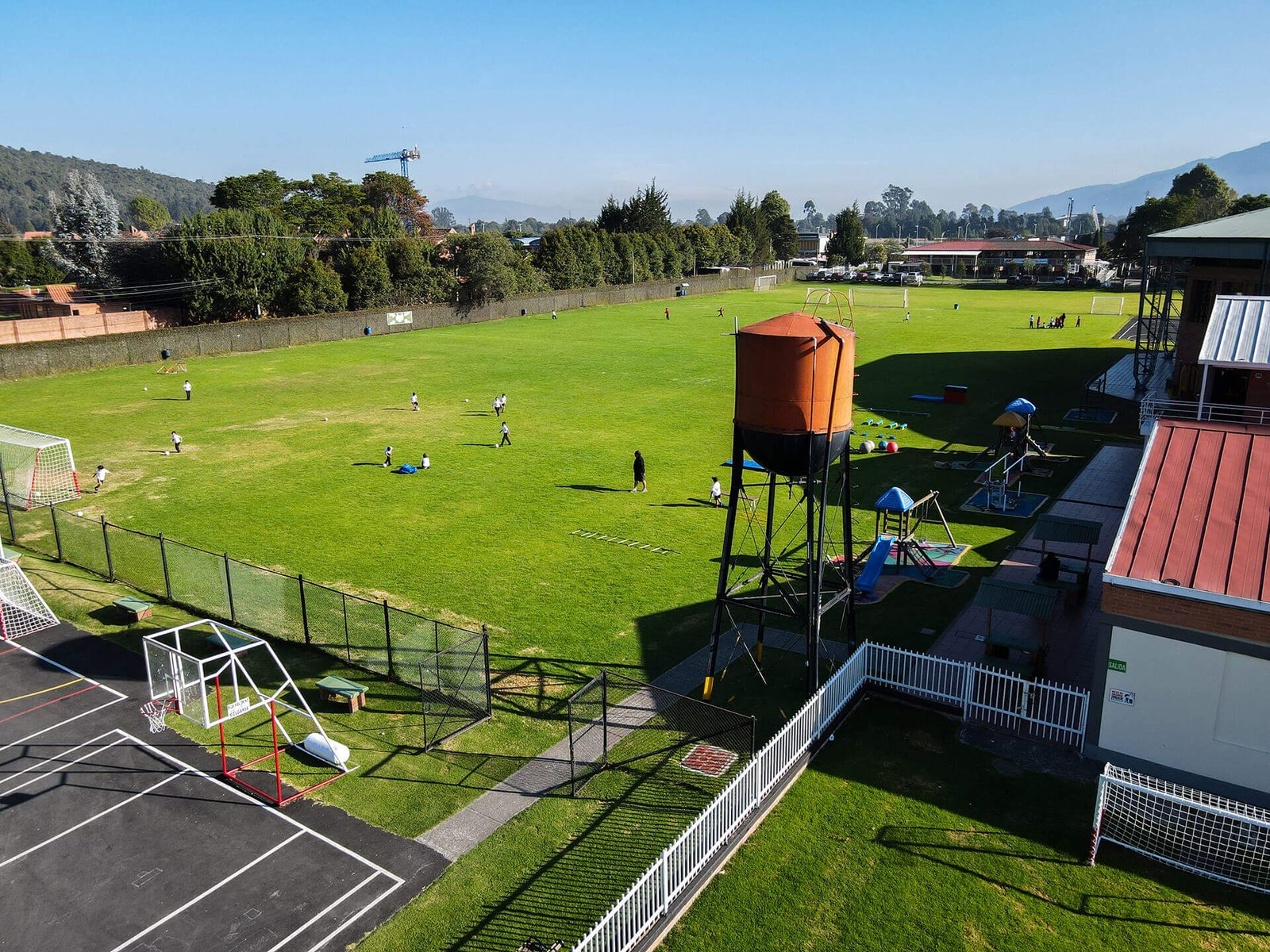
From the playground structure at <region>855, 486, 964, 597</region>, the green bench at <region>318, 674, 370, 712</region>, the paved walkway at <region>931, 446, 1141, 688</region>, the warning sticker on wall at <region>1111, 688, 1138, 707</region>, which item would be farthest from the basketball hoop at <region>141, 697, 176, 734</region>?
the warning sticker on wall at <region>1111, 688, 1138, 707</region>

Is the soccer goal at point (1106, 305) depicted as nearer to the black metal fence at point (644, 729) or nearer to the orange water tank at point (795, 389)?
the orange water tank at point (795, 389)

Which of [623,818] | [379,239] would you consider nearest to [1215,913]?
[623,818]

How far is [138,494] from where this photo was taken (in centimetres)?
3397

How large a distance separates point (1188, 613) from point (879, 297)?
109561 mm

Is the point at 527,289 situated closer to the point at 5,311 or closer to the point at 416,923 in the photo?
the point at 5,311

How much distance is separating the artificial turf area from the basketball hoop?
11592 millimetres

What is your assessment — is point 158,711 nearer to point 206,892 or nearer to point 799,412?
point 206,892

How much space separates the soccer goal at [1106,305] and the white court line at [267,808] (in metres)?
102

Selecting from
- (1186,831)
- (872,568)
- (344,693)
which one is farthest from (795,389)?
(344,693)

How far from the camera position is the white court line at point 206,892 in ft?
41.5

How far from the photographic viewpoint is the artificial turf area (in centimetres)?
1216

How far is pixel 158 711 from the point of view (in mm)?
17562

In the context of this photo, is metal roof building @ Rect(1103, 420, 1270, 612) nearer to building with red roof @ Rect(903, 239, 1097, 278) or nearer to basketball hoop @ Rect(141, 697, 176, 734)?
basketball hoop @ Rect(141, 697, 176, 734)

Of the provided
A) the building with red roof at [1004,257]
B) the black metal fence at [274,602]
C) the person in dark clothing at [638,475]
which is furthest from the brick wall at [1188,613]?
the building with red roof at [1004,257]
